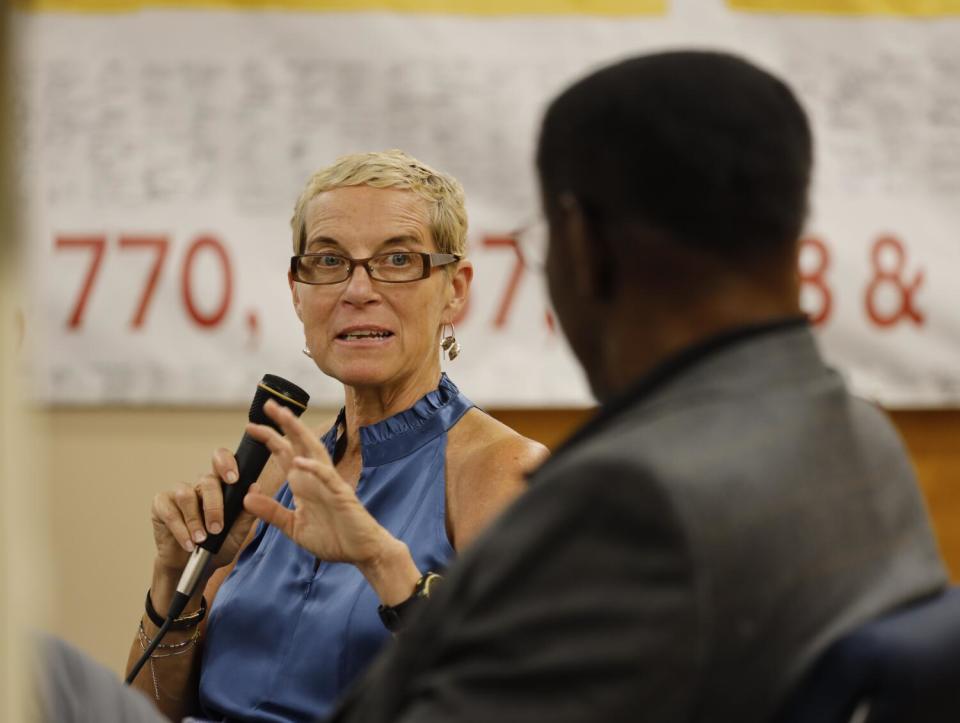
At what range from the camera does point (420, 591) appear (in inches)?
63.7

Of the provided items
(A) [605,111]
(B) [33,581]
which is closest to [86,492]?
(A) [605,111]

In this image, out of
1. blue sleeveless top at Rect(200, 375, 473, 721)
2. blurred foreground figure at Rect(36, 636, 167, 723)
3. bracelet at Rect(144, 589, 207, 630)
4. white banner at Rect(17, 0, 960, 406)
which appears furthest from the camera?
white banner at Rect(17, 0, 960, 406)

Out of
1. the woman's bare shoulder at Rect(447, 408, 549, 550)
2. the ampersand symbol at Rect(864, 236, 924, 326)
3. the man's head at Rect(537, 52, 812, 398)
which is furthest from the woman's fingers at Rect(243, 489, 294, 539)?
the ampersand symbol at Rect(864, 236, 924, 326)

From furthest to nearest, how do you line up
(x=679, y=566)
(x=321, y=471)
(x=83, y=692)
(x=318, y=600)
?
(x=318, y=600)
(x=321, y=471)
(x=83, y=692)
(x=679, y=566)

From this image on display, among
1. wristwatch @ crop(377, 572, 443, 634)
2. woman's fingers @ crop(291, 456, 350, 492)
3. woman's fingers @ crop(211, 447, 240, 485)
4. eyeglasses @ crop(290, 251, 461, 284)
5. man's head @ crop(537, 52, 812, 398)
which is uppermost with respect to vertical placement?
man's head @ crop(537, 52, 812, 398)

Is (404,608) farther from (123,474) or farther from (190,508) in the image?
(123,474)

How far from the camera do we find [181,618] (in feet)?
6.15

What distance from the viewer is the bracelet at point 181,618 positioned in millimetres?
1873

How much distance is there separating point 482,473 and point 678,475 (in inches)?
41.0

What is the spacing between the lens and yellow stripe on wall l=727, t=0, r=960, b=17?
311cm

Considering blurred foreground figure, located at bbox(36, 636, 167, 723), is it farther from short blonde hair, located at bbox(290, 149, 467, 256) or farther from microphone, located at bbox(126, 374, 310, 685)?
short blonde hair, located at bbox(290, 149, 467, 256)

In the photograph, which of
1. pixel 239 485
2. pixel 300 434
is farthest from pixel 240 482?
pixel 300 434

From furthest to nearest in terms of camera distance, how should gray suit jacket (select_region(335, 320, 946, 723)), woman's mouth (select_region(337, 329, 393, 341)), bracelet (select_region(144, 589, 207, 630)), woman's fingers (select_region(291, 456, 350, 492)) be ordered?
woman's mouth (select_region(337, 329, 393, 341))
bracelet (select_region(144, 589, 207, 630))
woman's fingers (select_region(291, 456, 350, 492))
gray suit jacket (select_region(335, 320, 946, 723))

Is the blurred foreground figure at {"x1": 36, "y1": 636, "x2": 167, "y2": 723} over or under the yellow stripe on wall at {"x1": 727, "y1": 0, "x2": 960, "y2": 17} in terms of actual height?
under
